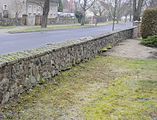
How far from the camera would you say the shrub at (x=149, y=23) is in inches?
898

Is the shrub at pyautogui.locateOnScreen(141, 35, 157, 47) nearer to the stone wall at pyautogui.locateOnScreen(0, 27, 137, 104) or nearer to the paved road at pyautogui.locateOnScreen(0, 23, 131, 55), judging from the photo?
the paved road at pyautogui.locateOnScreen(0, 23, 131, 55)

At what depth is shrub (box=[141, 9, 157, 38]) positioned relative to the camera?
2282 centimetres

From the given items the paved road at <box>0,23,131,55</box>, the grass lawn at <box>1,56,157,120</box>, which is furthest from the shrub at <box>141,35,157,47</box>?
the grass lawn at <box>1,56,157,120</box>

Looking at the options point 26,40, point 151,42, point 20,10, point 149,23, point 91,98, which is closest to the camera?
point 91,98

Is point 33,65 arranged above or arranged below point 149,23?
below

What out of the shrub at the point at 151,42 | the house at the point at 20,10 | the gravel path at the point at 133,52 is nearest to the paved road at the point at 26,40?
the gravel path at the point at 133,52

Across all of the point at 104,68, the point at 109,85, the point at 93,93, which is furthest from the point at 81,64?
the point at 93,93

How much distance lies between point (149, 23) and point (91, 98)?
17041 millimetres

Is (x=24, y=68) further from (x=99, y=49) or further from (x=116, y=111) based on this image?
(x=99, y=49)

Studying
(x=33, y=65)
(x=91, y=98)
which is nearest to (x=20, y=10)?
(x=33, y=65)

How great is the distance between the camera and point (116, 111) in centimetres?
632

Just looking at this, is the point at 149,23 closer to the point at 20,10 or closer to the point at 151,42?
the point at 151,42

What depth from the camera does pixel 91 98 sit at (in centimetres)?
712

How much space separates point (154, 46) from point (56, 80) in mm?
13438
